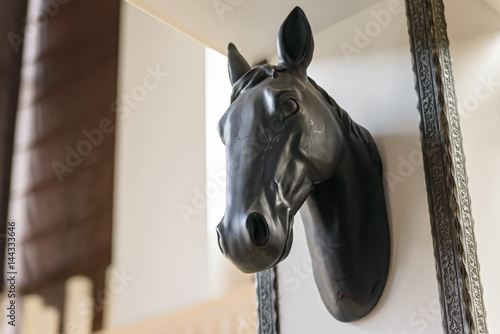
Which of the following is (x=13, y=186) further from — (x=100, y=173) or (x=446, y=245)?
(x=446, y=245)

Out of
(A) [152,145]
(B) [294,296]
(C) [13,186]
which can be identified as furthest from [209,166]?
(B) [294,296]

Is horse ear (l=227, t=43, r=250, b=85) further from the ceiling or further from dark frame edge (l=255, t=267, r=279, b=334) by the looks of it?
dark frame edge (l=255, t=267, r=279, b=334)

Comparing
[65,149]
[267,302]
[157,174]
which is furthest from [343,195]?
[157,174]

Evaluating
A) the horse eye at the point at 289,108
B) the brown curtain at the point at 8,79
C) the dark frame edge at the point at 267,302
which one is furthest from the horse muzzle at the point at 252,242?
the brown curtain at the point at 8,79

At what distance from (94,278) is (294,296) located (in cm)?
146

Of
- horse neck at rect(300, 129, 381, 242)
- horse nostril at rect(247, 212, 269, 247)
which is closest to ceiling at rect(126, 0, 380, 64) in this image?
horse neck at rect(300, 129, 381, 242)

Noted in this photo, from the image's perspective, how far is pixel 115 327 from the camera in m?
2.22

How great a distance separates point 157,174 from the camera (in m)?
2.55

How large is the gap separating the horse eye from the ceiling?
13.5 inches

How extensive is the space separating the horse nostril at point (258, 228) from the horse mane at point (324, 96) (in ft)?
0.80

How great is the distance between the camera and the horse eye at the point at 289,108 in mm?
718

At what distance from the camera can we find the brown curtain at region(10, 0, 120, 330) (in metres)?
2.02

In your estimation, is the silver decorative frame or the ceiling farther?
the ceiling

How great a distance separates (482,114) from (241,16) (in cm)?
53
